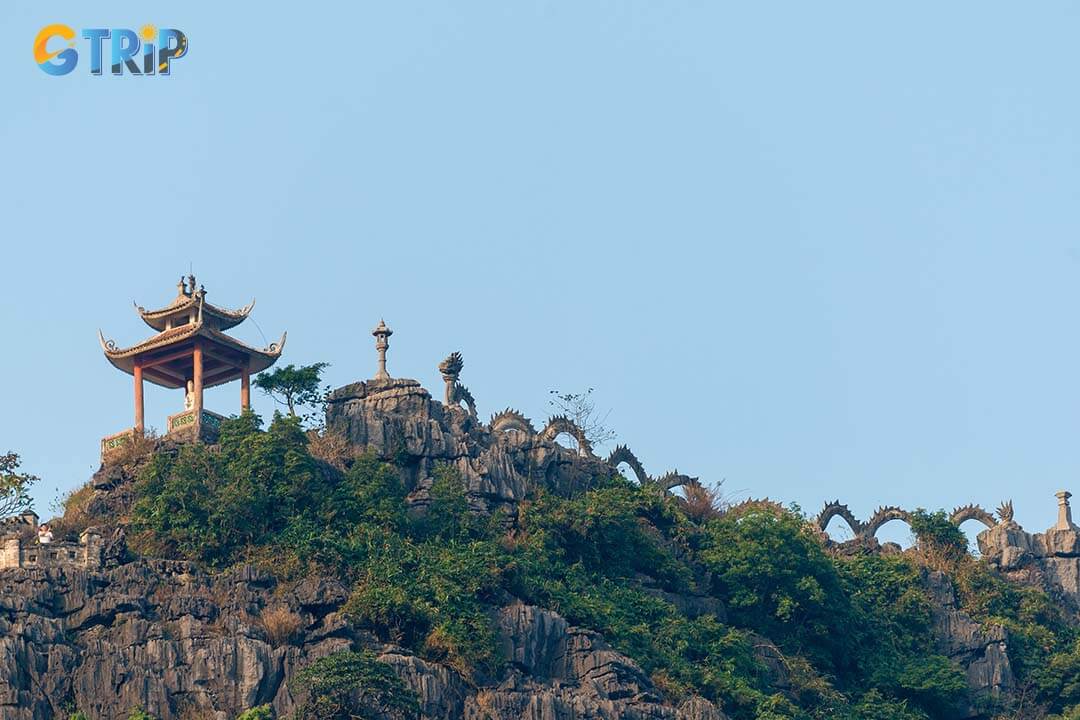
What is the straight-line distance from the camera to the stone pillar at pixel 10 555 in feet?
154

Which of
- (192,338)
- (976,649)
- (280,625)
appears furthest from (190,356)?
(976,649)

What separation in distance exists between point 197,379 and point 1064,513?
77.8 feet

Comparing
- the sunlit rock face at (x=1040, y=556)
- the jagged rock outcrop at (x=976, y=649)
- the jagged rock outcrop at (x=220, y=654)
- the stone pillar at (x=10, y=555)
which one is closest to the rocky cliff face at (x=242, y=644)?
the jagged rock outcrop at (x=220, y=654)

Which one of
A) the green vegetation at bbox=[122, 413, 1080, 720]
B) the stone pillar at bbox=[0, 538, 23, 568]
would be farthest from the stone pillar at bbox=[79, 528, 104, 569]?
the green vegetation at bbox=[122, 413, 1080, 720]

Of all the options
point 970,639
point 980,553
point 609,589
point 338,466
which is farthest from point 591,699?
point 980,553

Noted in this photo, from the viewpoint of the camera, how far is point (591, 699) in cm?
4772

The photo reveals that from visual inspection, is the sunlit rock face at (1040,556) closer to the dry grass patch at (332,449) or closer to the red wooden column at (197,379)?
the dry grass patch at (332,449)

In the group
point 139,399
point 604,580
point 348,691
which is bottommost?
point 348,691

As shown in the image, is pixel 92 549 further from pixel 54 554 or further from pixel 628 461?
pixel 628 461

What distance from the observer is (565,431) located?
191 feet

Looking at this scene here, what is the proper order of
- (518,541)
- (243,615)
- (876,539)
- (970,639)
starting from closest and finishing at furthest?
(243,615)
(518,541)
(970,639)
(876,539)

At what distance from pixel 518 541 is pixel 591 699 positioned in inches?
197

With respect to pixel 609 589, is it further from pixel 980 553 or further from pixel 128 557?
pixel 980 553

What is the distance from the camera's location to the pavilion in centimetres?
5344
